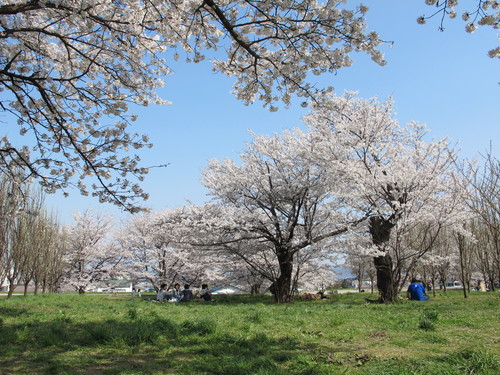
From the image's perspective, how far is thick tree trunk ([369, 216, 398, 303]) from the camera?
1220cm

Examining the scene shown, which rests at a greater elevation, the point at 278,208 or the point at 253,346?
the point at 278,208

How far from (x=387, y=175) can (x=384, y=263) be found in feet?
9.94

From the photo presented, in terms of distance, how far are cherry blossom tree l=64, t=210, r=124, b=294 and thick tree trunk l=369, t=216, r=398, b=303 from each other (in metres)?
24.1

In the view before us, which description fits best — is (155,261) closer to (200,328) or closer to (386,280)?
(386,280)

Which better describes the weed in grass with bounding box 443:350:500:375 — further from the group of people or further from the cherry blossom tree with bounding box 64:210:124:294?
the cherry blossom tree with bounding box 64:210:124:294

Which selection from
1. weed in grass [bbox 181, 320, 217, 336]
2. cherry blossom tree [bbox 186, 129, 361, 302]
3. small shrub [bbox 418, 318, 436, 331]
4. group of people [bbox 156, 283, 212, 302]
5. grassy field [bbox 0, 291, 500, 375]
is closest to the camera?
grassy field [bbox 0, 291, 500, 375]

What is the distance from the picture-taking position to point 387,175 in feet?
40.9

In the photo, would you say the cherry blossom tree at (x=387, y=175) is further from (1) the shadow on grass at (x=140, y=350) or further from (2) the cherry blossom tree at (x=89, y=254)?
(2) the cherry blossom tree at (x=89, y=254)

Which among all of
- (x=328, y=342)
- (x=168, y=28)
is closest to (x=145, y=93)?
(x=168, y=28)

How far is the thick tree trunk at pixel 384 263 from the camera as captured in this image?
40.0 feet

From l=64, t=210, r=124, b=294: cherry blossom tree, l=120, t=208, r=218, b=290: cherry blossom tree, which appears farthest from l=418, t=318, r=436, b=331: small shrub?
l=64, t=210, r=124, b=294: cherry blossom tree

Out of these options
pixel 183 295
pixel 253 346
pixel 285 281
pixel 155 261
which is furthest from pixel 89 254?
pixel 253 346

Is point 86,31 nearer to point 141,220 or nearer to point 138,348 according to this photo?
point 138,348

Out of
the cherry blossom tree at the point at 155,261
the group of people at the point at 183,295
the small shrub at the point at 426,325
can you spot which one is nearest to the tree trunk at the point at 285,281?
the group of people at the point at 183,295
